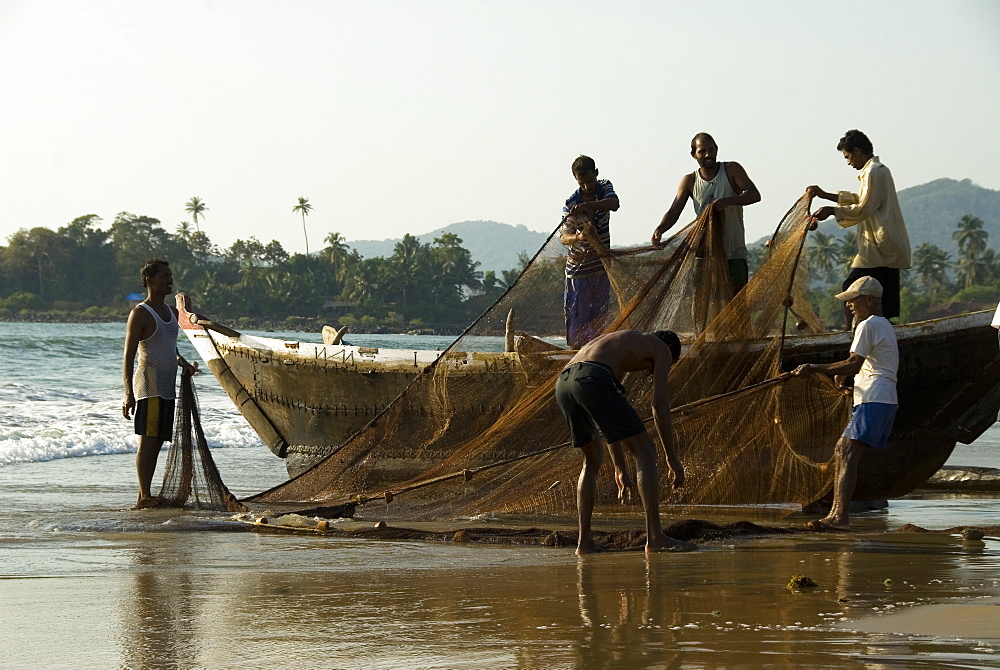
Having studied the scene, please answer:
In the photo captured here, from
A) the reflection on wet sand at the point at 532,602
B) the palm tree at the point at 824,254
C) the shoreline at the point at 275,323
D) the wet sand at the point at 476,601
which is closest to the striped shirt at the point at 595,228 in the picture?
the wet sand at the point at 476,601

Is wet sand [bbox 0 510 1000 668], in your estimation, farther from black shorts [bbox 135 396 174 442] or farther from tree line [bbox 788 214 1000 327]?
tree line [bbox 788 214 1000 327]

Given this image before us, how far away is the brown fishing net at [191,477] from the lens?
762 cm

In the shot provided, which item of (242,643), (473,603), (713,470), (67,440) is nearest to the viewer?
(242,643)

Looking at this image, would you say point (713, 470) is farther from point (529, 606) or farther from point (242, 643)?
point (242, 643)

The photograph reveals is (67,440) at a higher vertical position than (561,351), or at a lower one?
lower

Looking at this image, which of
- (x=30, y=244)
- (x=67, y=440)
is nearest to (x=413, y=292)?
(x=30, y=244)

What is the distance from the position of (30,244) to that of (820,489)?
345 ft

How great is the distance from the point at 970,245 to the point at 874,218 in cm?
10620

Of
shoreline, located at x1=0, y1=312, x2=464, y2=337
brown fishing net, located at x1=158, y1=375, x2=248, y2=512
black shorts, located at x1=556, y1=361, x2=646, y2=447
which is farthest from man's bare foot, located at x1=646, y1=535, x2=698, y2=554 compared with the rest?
shoreline, located at x1=0, y1=312, x2=464, y2=337

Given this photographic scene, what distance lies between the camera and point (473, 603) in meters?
4.41

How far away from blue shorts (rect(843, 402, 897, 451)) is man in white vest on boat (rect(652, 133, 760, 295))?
135 cm

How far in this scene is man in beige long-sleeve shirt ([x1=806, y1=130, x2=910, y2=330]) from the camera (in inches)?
282

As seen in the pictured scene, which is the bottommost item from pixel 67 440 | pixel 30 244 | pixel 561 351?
pixel 67 440

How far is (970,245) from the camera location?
105375 mm
